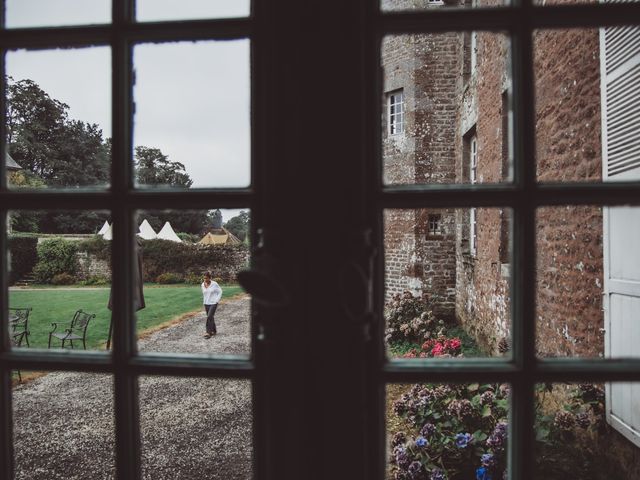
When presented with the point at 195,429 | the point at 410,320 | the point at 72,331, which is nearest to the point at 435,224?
the point at 410,320

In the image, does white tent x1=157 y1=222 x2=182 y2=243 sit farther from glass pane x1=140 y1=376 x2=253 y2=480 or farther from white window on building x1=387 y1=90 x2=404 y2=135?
glass pane x1=140 y1=376 x2=253 y2=480

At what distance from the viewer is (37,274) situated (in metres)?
16.5

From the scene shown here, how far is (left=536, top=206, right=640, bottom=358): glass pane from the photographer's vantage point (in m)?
2.79

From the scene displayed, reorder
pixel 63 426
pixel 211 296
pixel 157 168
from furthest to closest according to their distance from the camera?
pixel 157 168 → pixel 211 296 → pixel 63 426

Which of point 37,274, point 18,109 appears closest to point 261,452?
point 37,274

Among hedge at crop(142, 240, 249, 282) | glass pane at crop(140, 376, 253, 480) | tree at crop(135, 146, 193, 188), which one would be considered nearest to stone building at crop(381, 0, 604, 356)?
glass pane at crop(140, 376, 253, 480)

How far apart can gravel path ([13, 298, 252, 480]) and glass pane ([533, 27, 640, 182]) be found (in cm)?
397

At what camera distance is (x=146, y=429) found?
16.9 ft

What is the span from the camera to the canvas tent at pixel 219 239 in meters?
16.7

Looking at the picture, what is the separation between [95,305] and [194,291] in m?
3.67

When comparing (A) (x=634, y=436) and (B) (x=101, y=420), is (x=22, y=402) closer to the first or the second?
(B) (x=101, y=420)

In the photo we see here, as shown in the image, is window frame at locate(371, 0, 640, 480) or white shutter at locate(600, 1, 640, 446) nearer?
window frame at locate(371, 0, 640, 480)

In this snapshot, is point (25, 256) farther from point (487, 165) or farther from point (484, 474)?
point (484, 474)

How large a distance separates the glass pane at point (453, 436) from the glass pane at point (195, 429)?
49.4 inches
